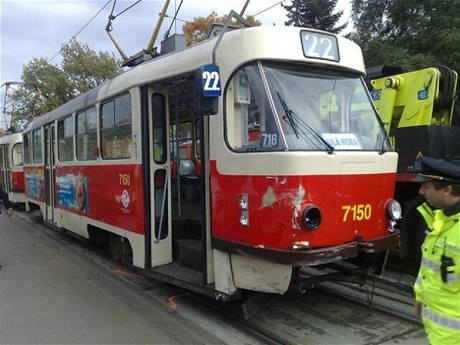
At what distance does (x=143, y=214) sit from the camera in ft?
18.7

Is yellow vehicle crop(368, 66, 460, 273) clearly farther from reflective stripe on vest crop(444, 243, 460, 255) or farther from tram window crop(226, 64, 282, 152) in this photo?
reflective stripe on vest crop(444, 243, 460, 255)

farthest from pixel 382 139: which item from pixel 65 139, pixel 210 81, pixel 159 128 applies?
pixel 65 139

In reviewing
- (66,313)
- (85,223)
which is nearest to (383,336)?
(66,313)

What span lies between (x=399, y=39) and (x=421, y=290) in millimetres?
17813

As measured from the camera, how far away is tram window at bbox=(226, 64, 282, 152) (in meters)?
4.23

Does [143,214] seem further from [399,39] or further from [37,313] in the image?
[399,39]

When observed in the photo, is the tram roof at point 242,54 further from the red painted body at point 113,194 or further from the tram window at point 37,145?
the tram window at point 37,145

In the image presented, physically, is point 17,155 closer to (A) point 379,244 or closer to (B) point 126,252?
(B) point 126,252

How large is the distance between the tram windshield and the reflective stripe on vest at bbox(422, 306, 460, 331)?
1883 mm

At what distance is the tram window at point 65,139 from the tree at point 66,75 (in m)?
20.8

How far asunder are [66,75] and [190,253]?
27084mm

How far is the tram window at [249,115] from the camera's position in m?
4.23

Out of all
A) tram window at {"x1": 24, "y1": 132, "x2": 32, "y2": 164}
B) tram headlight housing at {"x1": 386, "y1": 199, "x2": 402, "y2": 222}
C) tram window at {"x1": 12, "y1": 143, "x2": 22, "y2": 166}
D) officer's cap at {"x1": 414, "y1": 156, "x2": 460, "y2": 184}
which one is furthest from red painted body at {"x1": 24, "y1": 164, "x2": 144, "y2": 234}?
tram window at {"x1": 12, "y1": 143, "x2": 22, "y2": 166}

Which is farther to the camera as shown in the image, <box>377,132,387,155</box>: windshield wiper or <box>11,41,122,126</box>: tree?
<box>11,41,122,126</box>: tree
